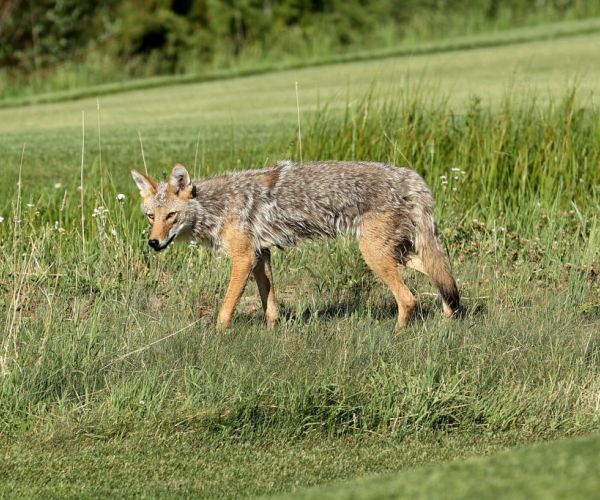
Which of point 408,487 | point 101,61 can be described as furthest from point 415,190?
point 101,61

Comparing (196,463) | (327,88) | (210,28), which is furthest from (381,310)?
(210,28)

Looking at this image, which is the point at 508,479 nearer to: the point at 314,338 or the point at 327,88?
the point at 314,338

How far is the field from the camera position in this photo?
5.15 meters

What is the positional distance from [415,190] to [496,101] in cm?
572

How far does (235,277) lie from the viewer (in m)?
6.61

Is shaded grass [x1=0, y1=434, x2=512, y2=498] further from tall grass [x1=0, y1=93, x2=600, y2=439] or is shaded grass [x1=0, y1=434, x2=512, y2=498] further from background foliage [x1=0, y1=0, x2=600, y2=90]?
background foliage [x1=0, y1=0, x2=600, y2=90]

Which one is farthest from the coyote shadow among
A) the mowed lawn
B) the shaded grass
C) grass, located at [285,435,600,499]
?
the mowed lawn

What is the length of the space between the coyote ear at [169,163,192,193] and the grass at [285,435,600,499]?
11.8ft

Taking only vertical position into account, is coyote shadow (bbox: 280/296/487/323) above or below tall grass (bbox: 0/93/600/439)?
below

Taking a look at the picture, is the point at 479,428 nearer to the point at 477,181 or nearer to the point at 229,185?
the point at 229,185

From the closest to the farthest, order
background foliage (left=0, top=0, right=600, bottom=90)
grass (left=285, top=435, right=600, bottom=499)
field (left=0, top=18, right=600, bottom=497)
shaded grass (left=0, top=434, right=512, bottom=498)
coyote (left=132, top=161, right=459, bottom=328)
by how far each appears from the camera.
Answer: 1. grass (left=285, top=435, right=600, bottom=499)
2. shaded grass (left=0, top=434, right=512, bottom=498)
3. field (left=0, top=18, right=600, bottom=497)
4. coyote (left=132, top=161, right=459, bottom=328)
5. background foliage (left=0, top=0, right=600, bottom=90)

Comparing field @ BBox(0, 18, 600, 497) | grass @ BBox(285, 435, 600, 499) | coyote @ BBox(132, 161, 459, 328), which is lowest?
field @ BBox(0, 18, 600, 497)

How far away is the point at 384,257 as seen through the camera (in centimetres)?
668

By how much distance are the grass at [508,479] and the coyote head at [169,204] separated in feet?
11.3
